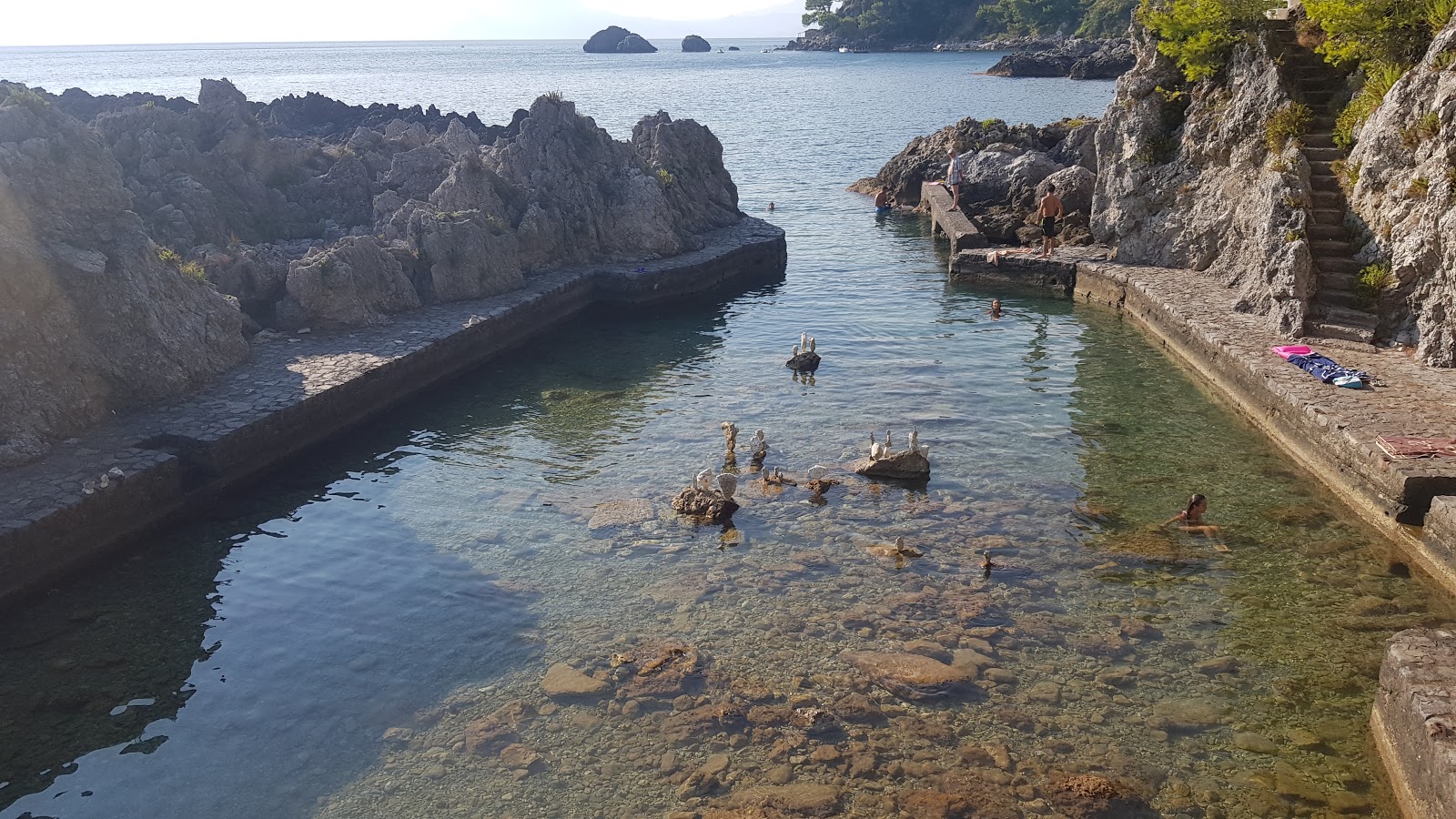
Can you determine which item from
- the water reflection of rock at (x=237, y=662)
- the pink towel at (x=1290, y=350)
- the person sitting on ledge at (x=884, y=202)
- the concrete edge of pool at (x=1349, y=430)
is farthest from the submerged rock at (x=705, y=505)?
the person sitting on ledge at (x=884, y=202)

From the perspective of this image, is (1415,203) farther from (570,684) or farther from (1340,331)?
Result: (570,684)

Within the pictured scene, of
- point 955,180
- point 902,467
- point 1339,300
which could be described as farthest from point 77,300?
point 955,180

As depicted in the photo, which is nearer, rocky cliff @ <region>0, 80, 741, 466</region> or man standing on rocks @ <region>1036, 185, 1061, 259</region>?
rocky cliff @ <region>0, 80, 741, 466</region>

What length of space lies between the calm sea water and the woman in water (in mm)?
322

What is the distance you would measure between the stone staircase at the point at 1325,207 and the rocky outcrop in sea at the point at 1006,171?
7.11 m

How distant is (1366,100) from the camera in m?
19.8

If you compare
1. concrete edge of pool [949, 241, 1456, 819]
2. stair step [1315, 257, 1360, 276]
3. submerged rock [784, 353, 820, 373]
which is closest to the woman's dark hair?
concrete edge of pool [949, 241, 1456, 819]

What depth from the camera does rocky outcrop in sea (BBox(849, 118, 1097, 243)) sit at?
30406 mm

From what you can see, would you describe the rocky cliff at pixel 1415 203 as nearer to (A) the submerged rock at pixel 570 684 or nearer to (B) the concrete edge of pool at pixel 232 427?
(A) the submerged rock at pixel 570 684

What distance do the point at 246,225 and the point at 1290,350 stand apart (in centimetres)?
2375

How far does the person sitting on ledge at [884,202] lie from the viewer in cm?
4062

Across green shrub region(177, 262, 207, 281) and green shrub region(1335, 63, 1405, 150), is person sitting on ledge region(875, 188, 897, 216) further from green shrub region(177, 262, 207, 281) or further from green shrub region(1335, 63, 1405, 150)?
green shrub region(177, 262, 207, 281)

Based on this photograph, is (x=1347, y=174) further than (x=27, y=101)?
Yes

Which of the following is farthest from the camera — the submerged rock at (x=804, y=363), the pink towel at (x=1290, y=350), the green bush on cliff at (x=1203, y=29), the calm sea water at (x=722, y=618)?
the green bush on cliff at (x=1203, y=29)
